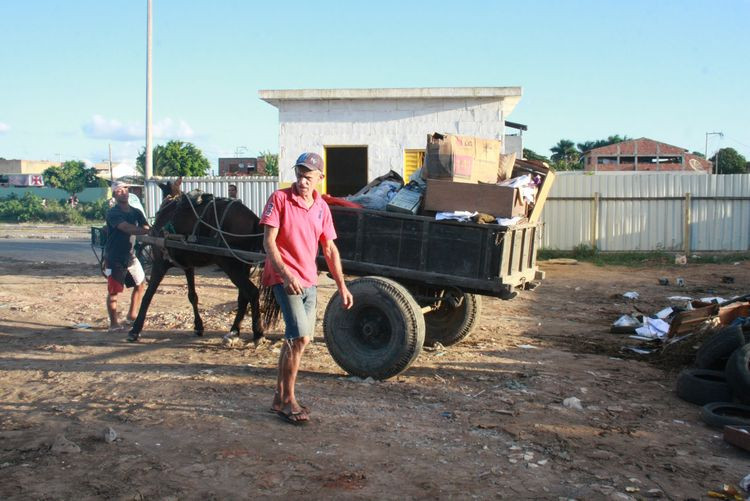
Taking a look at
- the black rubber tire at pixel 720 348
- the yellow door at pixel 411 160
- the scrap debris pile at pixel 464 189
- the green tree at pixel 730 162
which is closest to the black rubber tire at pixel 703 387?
the black rubber tire at pixel 720 348

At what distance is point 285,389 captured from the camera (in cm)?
491

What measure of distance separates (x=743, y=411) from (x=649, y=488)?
1845 millimetres

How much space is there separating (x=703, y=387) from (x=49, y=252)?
19.9 m

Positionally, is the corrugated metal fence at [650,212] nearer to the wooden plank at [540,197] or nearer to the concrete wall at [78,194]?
the wooden plank at [540,197]

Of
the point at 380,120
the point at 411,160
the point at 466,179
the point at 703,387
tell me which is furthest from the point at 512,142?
the point at 703,387

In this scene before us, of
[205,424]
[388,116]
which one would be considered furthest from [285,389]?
[388,116]

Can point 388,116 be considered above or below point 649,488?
above

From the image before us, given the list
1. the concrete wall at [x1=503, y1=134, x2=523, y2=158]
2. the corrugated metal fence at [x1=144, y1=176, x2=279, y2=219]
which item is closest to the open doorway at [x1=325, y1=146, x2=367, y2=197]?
the corrugated metal fence at [x1=144, y1=176, x2=279, y2=219]

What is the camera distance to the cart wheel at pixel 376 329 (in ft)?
19.3

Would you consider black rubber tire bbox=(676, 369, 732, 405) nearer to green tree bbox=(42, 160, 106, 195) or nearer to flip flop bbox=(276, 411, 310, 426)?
flip flop bbox=(276, 411, 310, 426)

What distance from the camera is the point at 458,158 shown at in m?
6.29

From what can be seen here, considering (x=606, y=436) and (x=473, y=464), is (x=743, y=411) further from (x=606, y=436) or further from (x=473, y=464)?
(x=473, y=464)

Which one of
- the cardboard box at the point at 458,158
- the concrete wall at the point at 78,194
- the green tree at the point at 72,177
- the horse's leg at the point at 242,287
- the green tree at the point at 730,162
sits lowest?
the horse's leg at the point at 242,287

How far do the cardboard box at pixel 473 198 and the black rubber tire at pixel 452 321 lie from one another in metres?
1.54
